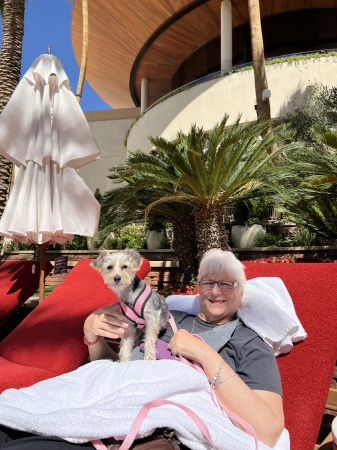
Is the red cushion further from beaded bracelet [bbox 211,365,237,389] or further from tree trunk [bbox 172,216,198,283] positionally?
tree trunk [bbox 172,216,198,283]

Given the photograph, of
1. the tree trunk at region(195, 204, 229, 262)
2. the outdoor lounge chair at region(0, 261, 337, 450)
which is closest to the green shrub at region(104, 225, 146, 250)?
the tree trunk at region(195, 204, 229, 262)

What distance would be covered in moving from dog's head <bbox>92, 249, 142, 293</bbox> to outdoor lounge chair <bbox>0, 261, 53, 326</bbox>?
2.17 m

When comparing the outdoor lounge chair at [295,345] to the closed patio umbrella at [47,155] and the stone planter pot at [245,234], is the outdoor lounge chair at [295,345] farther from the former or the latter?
the stone planter pot at [245,234]

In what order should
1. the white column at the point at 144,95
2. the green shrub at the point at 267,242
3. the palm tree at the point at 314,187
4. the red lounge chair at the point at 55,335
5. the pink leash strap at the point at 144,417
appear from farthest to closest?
the white column at the point at 144,95
the green shrub at the point at 267,242
the palm tree at the point at 314,187
the red lounge chair at the point at 55,335
the pink leash strap at the point at 144,417

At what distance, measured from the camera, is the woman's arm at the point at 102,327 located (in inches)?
95.3

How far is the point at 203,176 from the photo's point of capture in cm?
686

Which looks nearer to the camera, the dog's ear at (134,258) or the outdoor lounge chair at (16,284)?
the dog's ear at (134,258)

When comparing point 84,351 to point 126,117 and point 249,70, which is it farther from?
point 126,117

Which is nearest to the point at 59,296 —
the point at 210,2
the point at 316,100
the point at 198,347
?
the point at 198,347

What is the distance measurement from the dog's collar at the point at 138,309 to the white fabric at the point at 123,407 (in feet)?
1.17

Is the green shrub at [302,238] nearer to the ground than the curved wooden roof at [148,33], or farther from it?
nearer to the ground

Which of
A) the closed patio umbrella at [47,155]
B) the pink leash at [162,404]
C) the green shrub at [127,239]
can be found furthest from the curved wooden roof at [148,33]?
the pink leash at [162,404]

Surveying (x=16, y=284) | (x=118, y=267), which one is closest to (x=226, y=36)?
(x=16, y=284)

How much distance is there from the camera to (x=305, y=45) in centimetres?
2033
